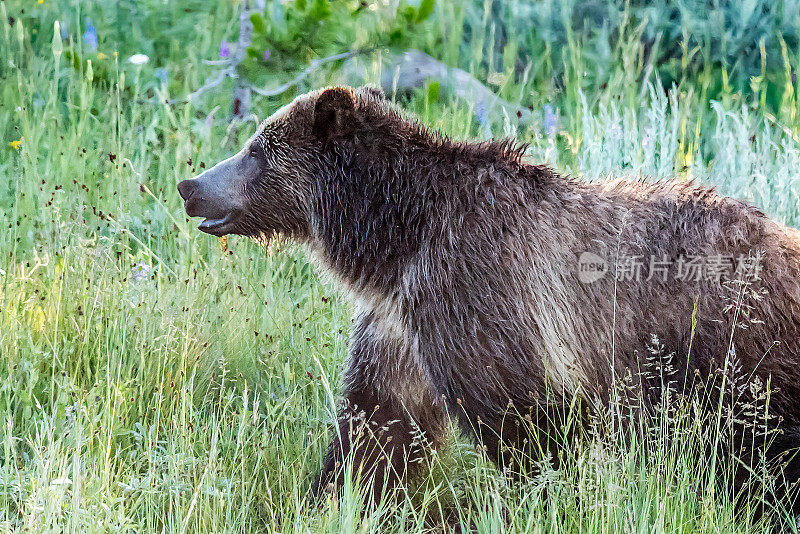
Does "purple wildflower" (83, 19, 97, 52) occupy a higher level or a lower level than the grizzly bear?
lower

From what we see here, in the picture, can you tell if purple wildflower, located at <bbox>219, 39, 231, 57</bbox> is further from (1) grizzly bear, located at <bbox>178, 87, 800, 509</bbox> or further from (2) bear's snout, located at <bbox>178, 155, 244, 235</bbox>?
(1) grizzly bear, located at <bbox>178, 87, 800, 509</bbox>

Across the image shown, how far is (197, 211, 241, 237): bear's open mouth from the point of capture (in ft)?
13.5

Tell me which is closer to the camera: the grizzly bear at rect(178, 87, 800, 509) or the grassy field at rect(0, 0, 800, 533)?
the grassy field at rect(0, 0, 800, 533)

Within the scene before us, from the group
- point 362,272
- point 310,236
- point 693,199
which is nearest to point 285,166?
point 310,236

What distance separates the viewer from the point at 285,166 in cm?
409

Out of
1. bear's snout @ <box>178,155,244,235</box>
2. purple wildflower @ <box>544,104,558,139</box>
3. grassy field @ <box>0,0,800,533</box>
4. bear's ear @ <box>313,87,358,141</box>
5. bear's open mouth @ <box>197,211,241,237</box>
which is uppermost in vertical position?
bear's ear @ <box>313,87,358,141</box>

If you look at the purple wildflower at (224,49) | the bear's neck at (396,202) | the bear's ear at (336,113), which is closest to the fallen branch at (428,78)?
the purple wildflower at (224,49)

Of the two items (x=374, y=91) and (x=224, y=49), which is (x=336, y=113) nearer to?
(x=374, y=91)

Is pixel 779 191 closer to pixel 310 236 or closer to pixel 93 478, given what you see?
pixel 310 236

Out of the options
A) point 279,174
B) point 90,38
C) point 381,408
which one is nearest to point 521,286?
point 381,408

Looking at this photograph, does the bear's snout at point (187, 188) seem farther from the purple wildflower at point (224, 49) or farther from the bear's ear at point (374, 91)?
the purple wildflower at point (224, 49)

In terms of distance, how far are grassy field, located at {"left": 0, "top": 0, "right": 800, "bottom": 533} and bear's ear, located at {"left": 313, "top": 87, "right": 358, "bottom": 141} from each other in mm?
672

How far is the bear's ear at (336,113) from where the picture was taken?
12.9 feet

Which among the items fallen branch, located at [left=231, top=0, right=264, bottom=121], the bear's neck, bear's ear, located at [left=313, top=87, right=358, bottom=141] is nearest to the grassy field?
fallen branch, located at [left=231, top=0, right=264, bottom=121]
